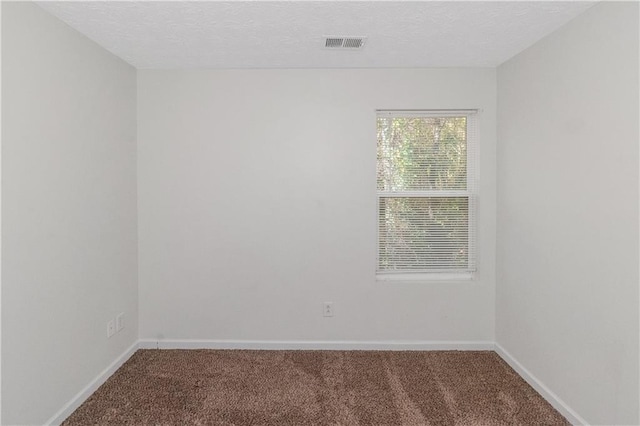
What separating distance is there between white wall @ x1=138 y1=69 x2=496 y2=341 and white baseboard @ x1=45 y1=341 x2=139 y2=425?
283 millimetres

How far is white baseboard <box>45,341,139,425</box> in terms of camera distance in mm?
2396

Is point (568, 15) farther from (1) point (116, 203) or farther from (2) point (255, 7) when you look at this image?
(1) point (116, 203)

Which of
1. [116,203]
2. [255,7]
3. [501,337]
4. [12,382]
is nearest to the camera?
[12,382]

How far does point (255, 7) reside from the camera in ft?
7.25

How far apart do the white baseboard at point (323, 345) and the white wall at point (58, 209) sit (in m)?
0.41

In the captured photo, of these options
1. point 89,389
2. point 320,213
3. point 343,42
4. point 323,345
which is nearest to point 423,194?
point 320,213

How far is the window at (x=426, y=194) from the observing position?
3471 mm

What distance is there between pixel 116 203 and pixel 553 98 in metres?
3.27

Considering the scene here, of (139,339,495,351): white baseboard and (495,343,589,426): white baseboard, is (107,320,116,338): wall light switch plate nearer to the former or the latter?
(139,339,495,351): white baseboard

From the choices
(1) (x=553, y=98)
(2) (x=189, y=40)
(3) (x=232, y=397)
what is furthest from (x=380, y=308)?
(2) (x=189, y=40)

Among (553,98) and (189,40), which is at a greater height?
(189,40)

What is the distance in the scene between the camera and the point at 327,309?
346 centimetres

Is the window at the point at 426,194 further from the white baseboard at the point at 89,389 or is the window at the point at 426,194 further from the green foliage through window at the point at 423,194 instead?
the white baseboard at the point at 89,389

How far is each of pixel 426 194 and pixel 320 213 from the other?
0.95 meters
